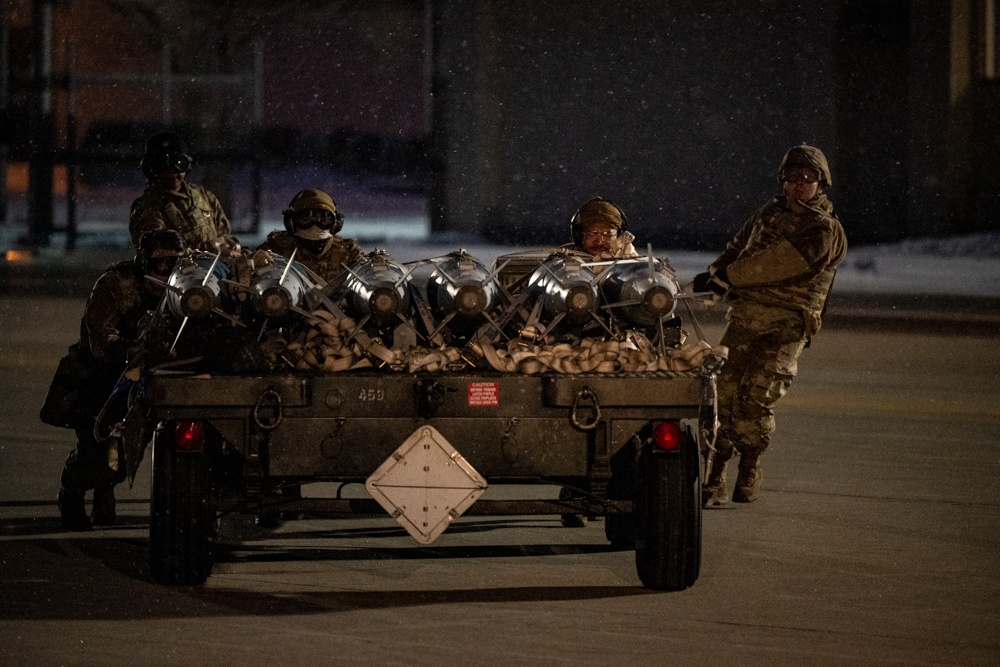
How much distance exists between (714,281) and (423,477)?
8.31 feet

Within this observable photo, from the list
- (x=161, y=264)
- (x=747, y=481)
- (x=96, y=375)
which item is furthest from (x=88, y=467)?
(x=747, y=481)

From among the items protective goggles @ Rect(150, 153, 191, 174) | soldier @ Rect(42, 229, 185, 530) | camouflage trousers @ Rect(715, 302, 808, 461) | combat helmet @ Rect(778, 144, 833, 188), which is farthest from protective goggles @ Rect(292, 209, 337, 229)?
protective goggles @ Rect(150, 153, 191, 174)

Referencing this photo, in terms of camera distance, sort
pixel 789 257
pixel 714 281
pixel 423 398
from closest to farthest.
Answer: pixel 423 398, pixel 714 281, pixel 789 257

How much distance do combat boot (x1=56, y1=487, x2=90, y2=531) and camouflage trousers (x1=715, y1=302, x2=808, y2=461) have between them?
329 cm

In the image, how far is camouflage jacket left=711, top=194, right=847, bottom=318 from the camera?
9891 mm

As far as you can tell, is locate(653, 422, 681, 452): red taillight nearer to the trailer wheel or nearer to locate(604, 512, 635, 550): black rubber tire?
locate(604, 512, 635, 550): black rubber tire

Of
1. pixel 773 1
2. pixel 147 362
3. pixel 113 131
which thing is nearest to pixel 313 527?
pixel 147 362

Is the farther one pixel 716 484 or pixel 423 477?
pixel 716 484

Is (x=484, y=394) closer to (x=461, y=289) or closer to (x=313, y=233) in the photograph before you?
(x=461, y=289)

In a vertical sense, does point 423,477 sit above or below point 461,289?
below

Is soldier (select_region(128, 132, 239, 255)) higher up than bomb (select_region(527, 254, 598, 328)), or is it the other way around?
soldier (select_region(128, 132, 239, 255))

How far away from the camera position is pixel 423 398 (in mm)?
7562

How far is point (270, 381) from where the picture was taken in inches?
298

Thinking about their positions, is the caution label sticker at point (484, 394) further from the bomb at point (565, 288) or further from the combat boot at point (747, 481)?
the combat boot at point (747, 481)
